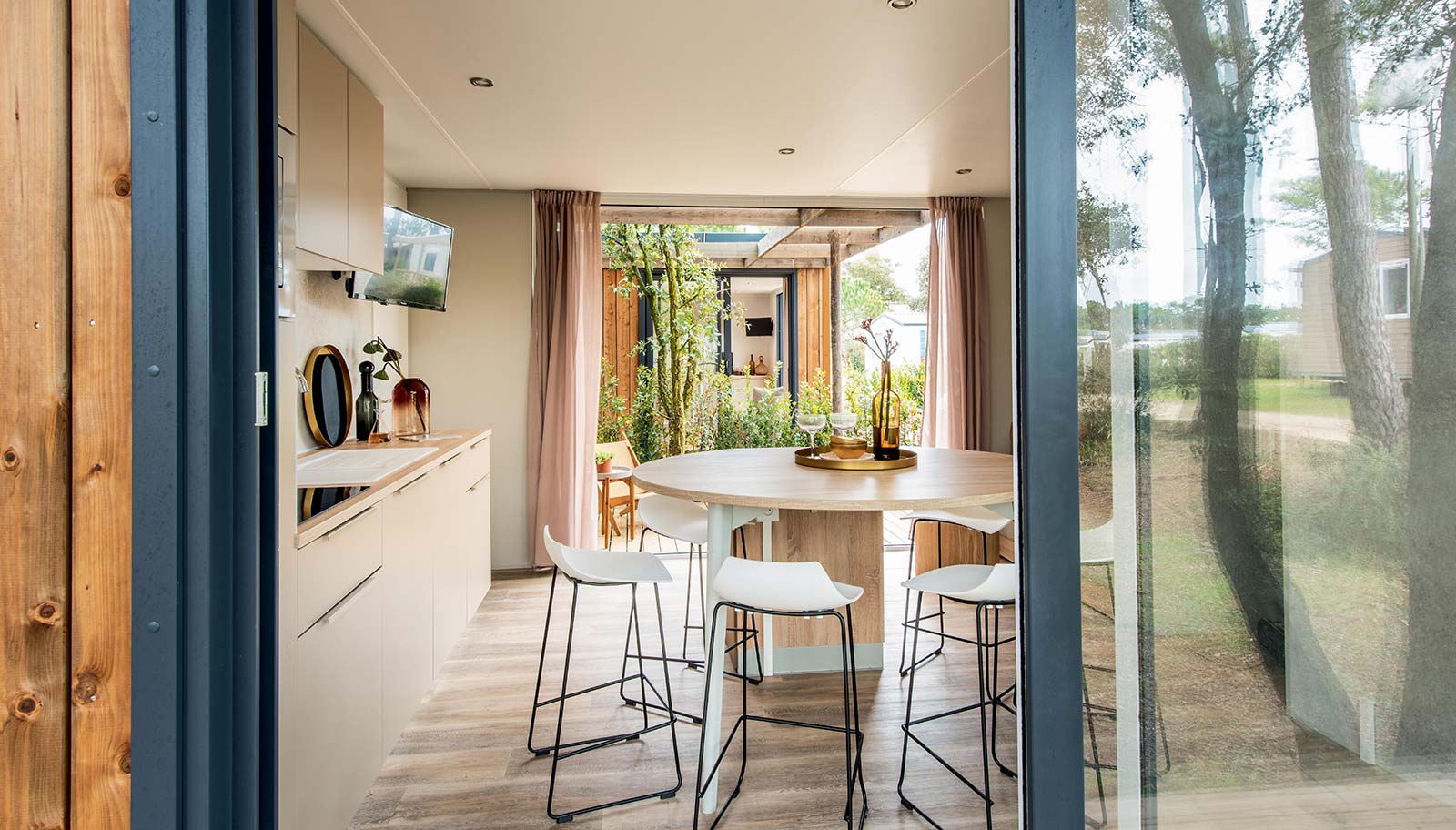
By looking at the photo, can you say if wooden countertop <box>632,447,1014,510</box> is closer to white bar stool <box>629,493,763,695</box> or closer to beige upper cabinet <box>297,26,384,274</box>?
white bar stool <box>629,493,763,695</box>

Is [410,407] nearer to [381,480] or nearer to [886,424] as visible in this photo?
[381,480]

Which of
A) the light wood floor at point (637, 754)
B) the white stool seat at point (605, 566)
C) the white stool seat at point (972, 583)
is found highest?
the white stool seat at point (605, 566)

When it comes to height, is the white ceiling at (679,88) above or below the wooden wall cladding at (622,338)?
above

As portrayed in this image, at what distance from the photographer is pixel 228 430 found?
3.59 feet

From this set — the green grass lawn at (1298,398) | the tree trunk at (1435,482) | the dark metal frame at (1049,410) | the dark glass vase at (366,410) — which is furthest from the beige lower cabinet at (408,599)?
the tree trunk at (1435,482)

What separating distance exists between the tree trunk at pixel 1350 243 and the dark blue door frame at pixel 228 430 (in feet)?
0.97

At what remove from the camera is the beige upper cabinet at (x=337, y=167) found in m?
2.60

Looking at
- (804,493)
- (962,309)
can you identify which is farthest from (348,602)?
(962,309)

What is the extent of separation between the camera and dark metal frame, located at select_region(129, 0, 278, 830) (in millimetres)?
1032

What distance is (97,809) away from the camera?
1.04 m

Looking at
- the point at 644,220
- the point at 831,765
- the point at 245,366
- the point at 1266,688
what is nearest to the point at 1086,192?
the point at 1266,688

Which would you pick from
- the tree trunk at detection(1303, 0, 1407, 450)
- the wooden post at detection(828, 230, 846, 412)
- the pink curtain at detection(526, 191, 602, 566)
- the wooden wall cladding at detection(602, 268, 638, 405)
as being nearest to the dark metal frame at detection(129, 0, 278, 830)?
the tree trunk at detection(1303, 0, 1407, 450)

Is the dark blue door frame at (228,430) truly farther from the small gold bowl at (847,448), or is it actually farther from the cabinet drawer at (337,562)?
the small gold bowl at (847,448)

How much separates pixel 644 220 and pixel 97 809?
487cm
